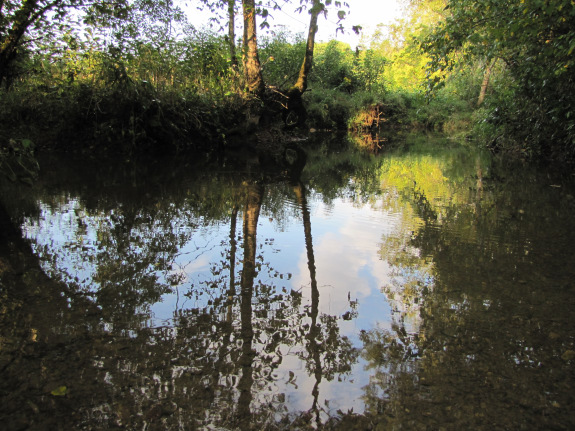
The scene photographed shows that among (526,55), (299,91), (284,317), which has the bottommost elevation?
(284,317)

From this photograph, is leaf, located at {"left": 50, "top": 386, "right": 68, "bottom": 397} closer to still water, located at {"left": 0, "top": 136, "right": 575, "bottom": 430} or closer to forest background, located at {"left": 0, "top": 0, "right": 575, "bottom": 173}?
still water, located at {"left": 0, "top": 136, "right": 575, "bottom": 430}

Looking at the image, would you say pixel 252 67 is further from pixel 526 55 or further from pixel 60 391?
pixel 60 391

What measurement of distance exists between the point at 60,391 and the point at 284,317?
4.03 feet

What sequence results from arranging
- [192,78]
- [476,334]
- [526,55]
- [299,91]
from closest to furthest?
[476,334] → [526,55] → [192,78] → [299,91]

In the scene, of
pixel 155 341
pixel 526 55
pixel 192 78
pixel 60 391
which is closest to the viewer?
pixel 60 391

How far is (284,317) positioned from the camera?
2.46 metres

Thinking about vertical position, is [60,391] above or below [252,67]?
below

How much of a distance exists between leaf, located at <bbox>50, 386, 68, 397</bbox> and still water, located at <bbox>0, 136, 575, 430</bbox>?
0.09ft

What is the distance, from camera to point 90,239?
3.77 meters

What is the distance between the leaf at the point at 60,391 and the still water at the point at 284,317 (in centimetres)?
3

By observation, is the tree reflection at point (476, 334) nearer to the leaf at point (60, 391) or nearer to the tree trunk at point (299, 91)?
the leaf at point (60, 391)

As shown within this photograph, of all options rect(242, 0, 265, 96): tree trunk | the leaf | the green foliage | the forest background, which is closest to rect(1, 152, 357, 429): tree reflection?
the leaf

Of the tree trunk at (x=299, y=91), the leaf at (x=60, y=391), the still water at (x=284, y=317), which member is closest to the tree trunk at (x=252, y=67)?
the tree trunk at (x=299, y=91)

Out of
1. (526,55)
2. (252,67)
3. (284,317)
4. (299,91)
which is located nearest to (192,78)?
(252,67)
